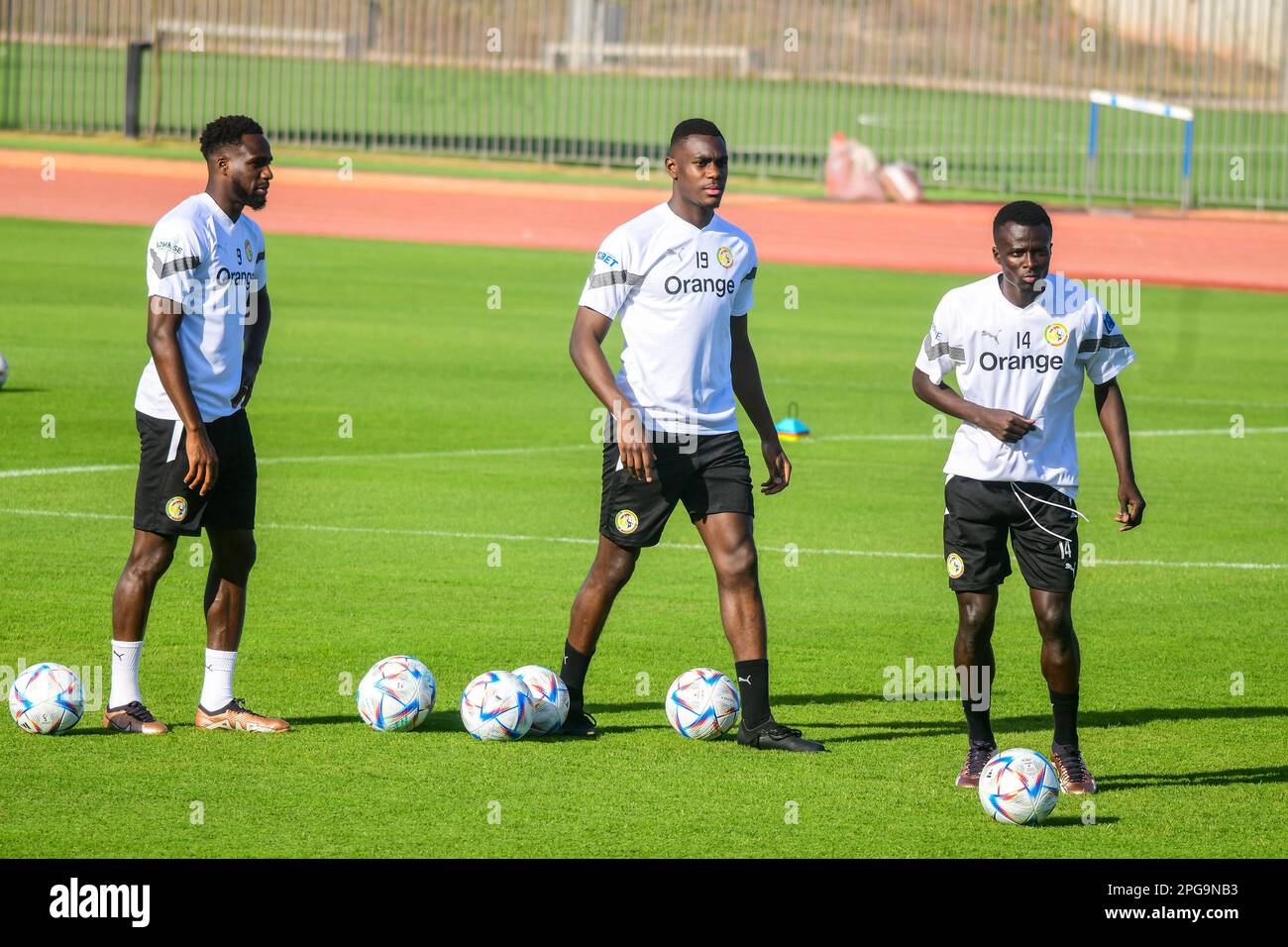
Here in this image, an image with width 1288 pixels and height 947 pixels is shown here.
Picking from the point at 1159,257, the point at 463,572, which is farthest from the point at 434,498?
the point at 1159,257

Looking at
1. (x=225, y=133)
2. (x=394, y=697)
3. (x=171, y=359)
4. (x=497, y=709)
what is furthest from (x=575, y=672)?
(x=225, y=133)

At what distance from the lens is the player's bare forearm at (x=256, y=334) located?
28.3ft

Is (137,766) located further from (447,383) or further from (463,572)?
(447,383)

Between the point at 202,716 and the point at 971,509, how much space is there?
10.6 feet

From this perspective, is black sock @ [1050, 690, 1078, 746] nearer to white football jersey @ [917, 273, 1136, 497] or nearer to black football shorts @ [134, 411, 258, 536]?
white football jersey @ [917, 273, 1136, 497]

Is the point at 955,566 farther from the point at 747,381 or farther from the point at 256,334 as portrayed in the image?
the point at 256,334

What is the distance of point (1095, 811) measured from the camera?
776 centimetres

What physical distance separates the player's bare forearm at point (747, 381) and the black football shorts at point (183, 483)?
204 cm

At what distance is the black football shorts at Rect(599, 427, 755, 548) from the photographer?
8.61m

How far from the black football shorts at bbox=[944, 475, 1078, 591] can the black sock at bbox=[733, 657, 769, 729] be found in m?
0.94

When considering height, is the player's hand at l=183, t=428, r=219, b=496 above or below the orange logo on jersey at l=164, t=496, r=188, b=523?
above

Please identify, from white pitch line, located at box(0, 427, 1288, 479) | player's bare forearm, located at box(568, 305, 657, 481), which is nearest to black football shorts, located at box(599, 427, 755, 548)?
player's bare forearm, located at box(568, 305, 657, 481)

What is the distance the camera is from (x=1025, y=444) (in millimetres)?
8047

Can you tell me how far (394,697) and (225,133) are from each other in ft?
7.77
